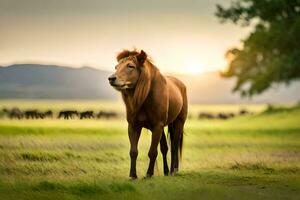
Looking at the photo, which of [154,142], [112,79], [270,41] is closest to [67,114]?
[154,142]

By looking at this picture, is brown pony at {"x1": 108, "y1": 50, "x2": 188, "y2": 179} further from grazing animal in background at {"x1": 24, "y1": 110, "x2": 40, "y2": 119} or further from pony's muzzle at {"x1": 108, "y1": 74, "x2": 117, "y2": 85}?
grazing animal in background at {"x1": 24, "y1": 110, "x2": 40, "y2": 119}

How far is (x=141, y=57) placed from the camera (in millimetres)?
11070

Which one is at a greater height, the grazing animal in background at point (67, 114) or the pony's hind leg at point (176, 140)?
the grazing animal in background at point (67, 114)

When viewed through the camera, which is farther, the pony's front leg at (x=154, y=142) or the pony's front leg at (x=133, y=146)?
the pony's front leg at (x=154, y=142)

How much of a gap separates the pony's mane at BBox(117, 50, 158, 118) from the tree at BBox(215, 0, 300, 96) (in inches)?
853

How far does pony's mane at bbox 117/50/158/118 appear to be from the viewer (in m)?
11.1

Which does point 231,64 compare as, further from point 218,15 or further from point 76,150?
point 76,150

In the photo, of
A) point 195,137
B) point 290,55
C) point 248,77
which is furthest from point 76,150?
point 248,77

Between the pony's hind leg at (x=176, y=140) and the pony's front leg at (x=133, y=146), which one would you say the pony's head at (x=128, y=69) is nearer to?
the pony's front leg at (x=133, y=146)

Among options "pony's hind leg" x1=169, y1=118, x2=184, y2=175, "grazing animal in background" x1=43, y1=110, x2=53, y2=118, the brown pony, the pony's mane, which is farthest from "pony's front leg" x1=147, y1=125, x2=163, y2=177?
"grazing animal in background" x1=43, y1=110, x2=53, y2=118

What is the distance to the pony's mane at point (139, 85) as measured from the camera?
36.4ft

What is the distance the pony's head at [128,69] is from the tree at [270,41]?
72.0 feet

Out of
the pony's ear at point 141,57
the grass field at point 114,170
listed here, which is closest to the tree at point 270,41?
the grass field at point 114,170

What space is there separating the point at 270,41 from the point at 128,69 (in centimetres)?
2385
